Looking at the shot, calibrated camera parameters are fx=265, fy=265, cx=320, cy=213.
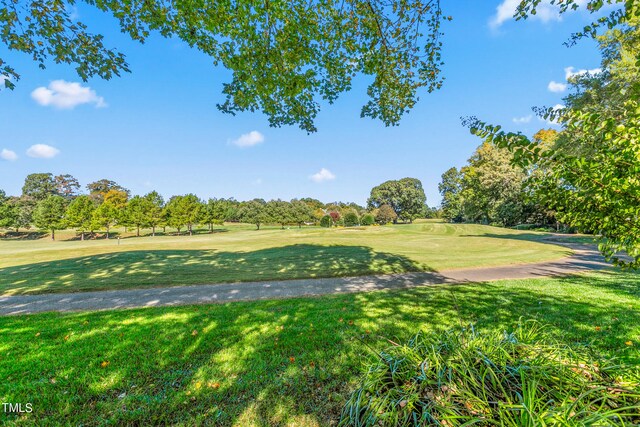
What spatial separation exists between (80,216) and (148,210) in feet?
26.7

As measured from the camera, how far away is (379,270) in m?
10.5

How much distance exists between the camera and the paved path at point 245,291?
22.0 feet

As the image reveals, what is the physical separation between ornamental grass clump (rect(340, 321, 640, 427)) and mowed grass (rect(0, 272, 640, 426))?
1.33 feet

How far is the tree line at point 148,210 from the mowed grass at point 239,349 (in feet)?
132

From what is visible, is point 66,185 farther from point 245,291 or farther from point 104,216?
point 245,291

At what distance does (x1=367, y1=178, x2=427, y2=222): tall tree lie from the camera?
208 ft

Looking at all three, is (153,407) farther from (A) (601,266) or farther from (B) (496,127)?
(A) (601,266)

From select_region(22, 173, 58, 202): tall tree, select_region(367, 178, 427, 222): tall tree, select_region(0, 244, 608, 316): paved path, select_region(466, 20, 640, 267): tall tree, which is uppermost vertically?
select_region(22, 173, 58, 202): tall tree

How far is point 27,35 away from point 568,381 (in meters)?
7.70

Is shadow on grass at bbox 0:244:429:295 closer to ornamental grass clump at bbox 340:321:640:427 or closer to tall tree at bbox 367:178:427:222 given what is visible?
ornamental grass clump at bbox 340:321:640:427

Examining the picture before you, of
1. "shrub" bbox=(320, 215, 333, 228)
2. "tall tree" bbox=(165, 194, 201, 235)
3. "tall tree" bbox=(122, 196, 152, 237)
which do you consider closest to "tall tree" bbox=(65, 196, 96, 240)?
"tall tree" bbox=(122, 196, 152, 237)

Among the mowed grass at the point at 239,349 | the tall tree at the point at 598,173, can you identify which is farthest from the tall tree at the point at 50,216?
the tall tree at the point at 598,173

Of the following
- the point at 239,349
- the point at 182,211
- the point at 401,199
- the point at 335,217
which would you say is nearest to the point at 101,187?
the point at 182,211

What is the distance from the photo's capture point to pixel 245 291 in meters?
7.75
